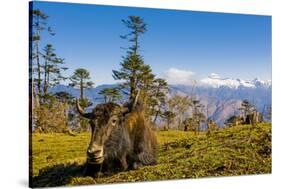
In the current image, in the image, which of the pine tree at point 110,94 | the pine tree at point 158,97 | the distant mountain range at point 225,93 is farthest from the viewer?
the distant mountain range at point 225,93

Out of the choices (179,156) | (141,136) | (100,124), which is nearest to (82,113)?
(100,124)

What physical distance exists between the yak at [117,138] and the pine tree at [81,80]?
0.71 feet

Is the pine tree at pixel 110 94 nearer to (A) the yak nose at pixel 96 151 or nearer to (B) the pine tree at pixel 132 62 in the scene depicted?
(B) the pine tree at pixel 132 62

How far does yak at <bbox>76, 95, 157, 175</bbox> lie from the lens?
866cm

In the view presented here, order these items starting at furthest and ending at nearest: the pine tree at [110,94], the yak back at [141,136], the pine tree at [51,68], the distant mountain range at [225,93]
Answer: the distant mountain range at [225,93]
the yak back at [141,136]
the pine tree at [110,94]
the pine tree at [51,68]

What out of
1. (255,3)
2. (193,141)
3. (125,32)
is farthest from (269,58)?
(125,32)

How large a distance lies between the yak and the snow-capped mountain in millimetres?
1081

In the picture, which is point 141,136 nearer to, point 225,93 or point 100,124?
point 100,124

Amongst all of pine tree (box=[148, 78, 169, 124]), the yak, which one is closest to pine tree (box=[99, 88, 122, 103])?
the yak

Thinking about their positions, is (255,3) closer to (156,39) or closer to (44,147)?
(156,39)

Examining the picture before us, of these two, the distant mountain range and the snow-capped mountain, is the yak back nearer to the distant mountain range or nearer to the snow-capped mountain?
the distant mountain range

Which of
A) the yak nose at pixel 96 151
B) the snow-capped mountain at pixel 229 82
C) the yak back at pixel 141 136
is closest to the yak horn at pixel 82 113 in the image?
the yak nose at pixel 96 151

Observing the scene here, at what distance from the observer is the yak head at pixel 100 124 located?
8.64 metres

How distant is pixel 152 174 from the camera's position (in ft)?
30.1
